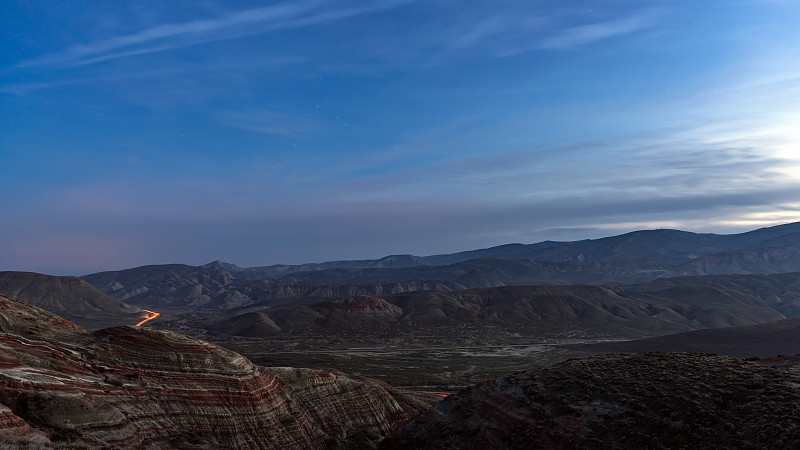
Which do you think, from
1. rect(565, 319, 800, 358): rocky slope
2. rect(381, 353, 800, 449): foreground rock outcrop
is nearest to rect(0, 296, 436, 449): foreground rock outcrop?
rect(381, 353, 800, 449): foreground rock outcrop

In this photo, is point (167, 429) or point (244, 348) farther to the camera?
point (244, 348)

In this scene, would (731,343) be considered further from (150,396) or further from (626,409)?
(150,396)

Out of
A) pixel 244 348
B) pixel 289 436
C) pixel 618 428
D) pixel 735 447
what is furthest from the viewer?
pixel 244 348

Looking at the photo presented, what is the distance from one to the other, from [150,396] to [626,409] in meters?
30.2

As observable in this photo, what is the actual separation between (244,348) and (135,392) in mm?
124354

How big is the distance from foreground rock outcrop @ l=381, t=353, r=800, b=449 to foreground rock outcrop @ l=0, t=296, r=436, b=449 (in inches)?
316

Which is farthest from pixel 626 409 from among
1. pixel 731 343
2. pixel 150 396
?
pixel 731 343

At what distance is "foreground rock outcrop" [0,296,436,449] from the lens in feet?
88.0

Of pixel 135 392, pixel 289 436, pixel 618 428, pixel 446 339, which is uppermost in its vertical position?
pixel 135 392

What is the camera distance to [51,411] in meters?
26.7

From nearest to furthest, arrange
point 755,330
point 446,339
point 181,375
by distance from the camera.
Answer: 1. point 181,375
2. point 755,330
3. point 446,339

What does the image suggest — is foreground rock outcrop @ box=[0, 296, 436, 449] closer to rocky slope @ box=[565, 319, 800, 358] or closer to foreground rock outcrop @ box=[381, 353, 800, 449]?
foreground rock outcrop @ box=[381, 353, 800, 449]

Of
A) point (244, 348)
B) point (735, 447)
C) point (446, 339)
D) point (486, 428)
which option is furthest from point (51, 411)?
point (446, 339)

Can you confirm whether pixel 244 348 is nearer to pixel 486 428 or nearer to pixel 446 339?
pixel 446 339
